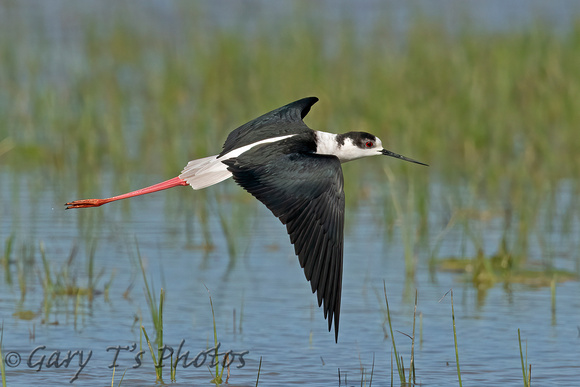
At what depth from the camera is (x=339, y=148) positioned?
6.31 m

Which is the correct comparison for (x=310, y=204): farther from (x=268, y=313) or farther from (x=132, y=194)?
(x=132, y=194)

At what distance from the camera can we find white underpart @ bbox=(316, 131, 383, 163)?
6.23m

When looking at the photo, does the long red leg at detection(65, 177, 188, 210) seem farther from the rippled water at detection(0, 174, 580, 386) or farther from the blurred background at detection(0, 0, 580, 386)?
the rippled water at detection(0, 174, 580, 386)

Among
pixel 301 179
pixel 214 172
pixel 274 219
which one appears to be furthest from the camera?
Answer: pixel 274 219

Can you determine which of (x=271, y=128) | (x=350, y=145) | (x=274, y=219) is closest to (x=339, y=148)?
(x=350, y=145)

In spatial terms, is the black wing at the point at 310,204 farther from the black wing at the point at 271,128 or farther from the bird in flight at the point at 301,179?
the black wing at the point at 271,128

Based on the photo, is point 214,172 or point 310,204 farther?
point 214,172

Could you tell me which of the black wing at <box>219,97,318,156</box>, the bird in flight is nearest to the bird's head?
the bird in flight

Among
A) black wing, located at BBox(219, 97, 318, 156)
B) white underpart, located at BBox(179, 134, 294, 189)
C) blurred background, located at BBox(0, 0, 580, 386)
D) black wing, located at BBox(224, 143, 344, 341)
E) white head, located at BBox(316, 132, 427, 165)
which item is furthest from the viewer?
white head, located at BBox(316, 132, 427, 165)

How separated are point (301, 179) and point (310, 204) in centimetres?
16

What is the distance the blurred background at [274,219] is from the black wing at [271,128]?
775 mm

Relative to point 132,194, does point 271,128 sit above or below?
above

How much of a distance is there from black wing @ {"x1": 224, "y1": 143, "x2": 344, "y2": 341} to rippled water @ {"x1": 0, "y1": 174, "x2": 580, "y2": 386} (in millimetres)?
538

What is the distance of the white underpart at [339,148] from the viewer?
6.23 meters
